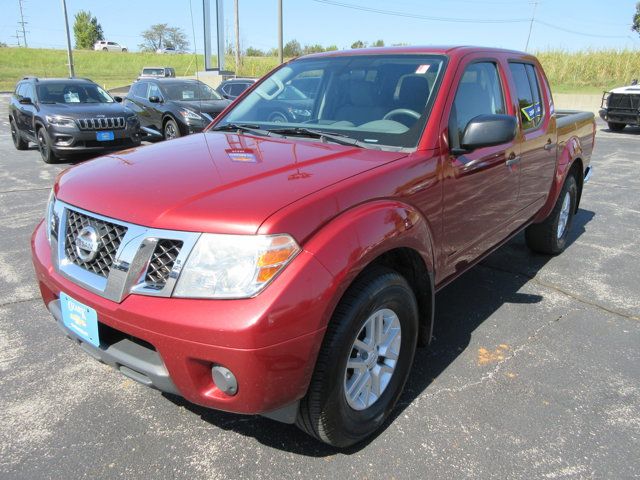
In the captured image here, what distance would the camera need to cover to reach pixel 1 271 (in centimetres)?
442

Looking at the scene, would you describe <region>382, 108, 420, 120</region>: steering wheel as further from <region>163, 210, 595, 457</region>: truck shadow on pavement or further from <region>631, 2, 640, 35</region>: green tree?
<region>631, 2, 640, 35</region>: green tree

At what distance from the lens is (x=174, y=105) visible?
11141 mm

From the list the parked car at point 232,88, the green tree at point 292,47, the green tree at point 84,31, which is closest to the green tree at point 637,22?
the green tree at point 292,47

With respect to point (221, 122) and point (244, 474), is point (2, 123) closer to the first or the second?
point (221, 122)

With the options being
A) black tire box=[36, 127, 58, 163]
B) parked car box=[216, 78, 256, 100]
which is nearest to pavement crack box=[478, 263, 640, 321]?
black tire box=[36, 127, 58, 163]

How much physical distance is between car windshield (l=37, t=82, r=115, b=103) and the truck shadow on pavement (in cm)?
913

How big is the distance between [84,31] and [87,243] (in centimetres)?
8670

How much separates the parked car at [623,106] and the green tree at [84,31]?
78.3m

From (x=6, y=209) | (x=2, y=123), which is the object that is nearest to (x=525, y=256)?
(x=6, y=209)

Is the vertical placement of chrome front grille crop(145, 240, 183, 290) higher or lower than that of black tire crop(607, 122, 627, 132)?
higher

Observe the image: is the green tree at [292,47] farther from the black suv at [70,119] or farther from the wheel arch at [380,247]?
the wheel arch at [380,247]

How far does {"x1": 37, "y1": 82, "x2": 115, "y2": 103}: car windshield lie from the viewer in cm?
1039

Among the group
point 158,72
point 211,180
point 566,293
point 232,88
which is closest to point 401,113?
point 211,180

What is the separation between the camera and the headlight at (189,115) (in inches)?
426
